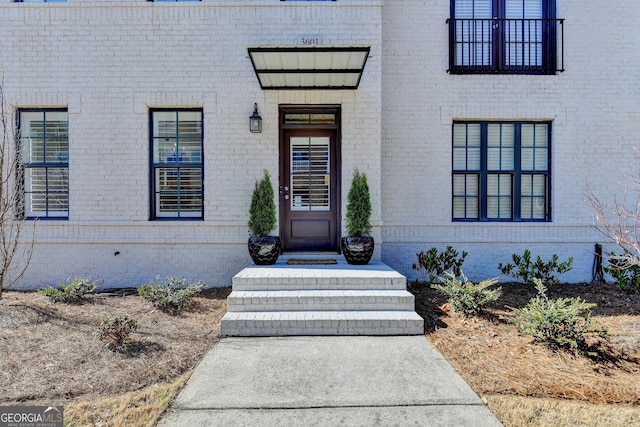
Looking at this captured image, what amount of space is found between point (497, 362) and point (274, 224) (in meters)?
3.81

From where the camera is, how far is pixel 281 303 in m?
4.90

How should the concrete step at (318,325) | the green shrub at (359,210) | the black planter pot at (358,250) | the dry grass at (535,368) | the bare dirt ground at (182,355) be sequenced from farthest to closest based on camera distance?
the green shrub at (359,210) < the black planter pot at (358,250) < the concrete step at (318,325) < the bare dirt ground at (182,355) < the dry grass at (535,368)

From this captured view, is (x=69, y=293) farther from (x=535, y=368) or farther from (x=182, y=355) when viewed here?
(x=535, y=368)

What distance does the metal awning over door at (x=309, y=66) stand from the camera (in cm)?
538

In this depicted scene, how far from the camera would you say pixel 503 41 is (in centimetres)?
718

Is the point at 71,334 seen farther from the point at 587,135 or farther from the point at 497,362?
the point at 587,135

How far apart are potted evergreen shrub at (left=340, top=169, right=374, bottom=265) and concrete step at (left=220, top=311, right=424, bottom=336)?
1565 mm

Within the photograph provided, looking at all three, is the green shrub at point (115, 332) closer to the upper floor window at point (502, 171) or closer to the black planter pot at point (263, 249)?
the black planter pot at point (263, 249)

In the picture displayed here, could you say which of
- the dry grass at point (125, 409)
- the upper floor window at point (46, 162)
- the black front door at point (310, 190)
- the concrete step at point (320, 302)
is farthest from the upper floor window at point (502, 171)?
the upper floor window at point (46, 162)

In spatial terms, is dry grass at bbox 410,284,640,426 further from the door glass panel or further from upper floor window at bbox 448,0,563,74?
upper floor window at bbox 448,0,563,74

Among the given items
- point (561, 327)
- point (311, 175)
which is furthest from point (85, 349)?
point (561, 327)

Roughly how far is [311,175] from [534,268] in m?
4.32

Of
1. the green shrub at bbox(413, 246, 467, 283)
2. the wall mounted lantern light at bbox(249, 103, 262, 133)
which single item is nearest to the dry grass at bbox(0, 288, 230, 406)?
the wall mounted lantern light at bbox(249, 103, 262, 133)

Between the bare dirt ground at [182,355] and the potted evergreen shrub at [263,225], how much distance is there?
3.48ft
